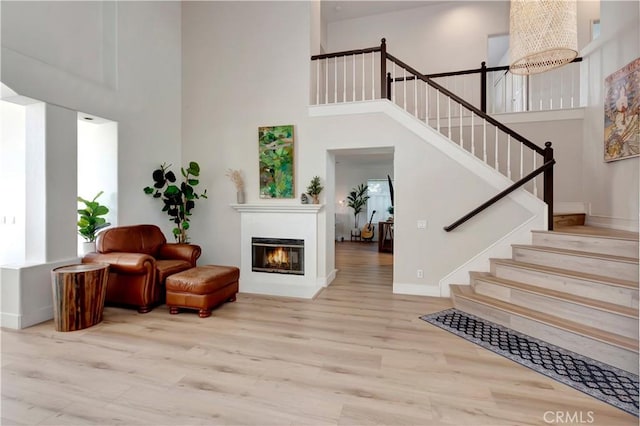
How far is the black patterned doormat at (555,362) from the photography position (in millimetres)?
2033

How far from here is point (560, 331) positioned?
264 cm

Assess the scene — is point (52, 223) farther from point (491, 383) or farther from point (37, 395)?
point (491, 383)

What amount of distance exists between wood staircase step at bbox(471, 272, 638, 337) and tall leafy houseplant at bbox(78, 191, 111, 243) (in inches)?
Result: 198

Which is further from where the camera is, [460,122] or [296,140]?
[296,140]

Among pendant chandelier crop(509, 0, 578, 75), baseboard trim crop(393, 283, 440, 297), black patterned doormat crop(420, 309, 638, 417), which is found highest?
pendant chandelier crop(509, 0, 578, 75)

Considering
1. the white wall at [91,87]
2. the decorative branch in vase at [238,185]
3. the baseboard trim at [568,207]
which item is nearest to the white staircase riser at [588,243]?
the baseboard trim at [568,207]

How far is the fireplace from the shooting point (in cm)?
488

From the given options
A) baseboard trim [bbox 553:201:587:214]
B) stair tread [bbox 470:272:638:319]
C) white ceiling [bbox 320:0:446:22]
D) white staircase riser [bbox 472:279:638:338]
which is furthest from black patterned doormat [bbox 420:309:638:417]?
white ceiling [bbox 320:0:446:22]

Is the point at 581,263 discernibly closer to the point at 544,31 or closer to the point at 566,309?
the point at 566,309

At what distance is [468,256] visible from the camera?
13.6 ft

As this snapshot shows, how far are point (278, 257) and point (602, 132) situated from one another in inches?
207

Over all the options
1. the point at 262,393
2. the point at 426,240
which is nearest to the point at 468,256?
the point at 426,240

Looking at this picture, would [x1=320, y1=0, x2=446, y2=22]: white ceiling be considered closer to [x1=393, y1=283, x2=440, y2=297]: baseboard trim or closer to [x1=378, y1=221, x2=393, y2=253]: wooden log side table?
[x1=378, y1=221, x2=393, y2=253]: wooden log side table

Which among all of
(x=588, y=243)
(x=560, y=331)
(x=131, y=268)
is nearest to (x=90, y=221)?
(x=131, y=268)
